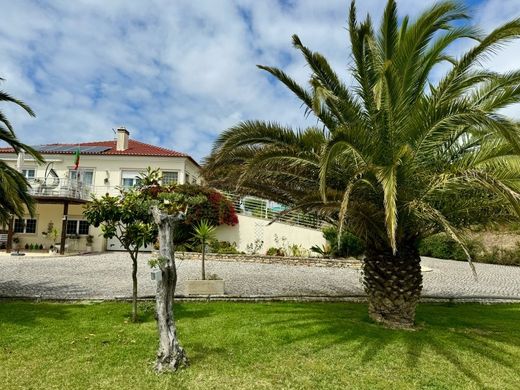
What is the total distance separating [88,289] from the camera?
38.6 feet

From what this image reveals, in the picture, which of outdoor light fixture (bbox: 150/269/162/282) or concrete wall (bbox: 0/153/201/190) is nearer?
outdoor light fixture (bbox: 150/269/162/282)

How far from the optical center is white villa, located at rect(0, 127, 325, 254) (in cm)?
2370

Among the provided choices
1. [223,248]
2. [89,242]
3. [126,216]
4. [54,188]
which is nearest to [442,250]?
[223,248]

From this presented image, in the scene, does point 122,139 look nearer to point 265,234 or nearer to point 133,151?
point 133,151

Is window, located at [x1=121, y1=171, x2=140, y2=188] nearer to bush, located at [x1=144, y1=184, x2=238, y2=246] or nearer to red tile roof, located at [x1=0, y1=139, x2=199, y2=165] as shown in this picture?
red tile roof, located at [x1=0, y1=139, x2=199, y2=165]

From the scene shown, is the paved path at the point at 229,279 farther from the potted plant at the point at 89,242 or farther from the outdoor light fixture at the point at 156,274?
the outdoor light fixture at the point at 156,274

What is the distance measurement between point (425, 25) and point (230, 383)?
638 centimetres

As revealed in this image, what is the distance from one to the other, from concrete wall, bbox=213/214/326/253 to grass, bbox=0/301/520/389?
1425 centimetres

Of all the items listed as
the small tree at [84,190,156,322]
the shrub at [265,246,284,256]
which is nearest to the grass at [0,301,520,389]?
the small tree at [84,190,156,322]

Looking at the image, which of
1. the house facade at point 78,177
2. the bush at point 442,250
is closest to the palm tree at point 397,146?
the house facade at point 78,177

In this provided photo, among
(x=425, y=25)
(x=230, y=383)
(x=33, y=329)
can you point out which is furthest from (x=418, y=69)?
(x=33, y=329)

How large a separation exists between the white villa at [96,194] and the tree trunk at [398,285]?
13196mm

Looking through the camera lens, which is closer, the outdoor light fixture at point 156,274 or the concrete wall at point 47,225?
the outdoor light fixture at point 156,274

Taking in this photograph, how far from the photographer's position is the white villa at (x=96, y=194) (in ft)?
77.8
